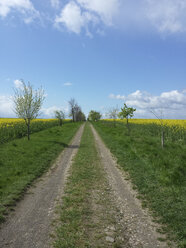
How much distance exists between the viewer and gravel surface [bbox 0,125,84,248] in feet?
15.9

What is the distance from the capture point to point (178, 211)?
21.0ft

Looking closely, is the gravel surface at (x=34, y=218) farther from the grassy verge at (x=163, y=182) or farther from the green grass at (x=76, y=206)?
the grassy verge at (x=163, y=182)

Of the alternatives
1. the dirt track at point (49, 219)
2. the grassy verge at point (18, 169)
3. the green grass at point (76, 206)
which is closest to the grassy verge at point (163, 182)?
the dirt track at point (49, 219)

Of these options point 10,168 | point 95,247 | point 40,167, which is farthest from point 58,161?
point 95,247

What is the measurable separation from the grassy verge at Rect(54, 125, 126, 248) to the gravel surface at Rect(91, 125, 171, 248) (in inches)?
12.4

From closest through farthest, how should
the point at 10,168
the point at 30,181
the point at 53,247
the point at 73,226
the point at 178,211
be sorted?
the point at 53,247
the point at 73,226
the point at 178,211
the point at 30,181
the point at 10,168

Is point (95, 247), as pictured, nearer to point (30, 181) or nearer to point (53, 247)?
point (53, 247)

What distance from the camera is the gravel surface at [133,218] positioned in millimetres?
4895

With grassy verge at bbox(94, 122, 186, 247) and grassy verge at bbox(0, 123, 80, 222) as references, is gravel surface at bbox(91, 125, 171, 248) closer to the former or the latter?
grassy verge at bbox(94, 122, 186, 247)

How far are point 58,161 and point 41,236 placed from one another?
8.76 m

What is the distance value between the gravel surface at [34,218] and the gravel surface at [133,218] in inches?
94.0

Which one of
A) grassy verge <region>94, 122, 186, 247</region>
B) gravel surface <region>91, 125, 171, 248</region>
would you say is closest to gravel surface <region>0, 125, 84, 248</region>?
gravel surface <region>91, 125, 171, 248</region>

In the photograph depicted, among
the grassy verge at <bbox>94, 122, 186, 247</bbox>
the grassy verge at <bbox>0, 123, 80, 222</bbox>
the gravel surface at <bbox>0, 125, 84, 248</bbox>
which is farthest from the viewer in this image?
the grassy verge at <bbox>0, 123, 80, 222</bbox>

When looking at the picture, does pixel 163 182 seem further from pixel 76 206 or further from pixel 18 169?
pixel 18 169
